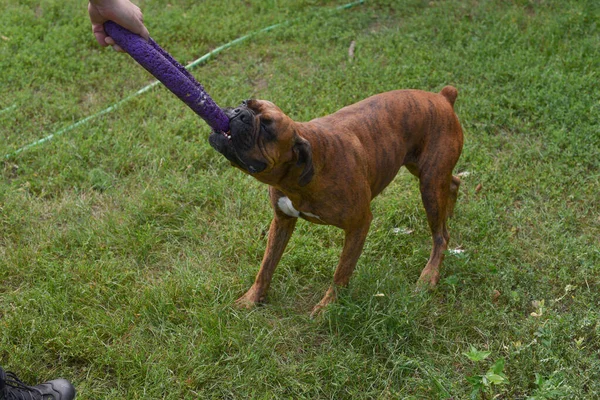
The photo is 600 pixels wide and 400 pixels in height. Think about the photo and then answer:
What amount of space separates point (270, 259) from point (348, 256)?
1.77 ft

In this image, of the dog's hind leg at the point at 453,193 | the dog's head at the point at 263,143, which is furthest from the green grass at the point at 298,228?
the dog's head at the point at 263,143

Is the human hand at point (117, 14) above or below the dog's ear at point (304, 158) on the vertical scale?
above

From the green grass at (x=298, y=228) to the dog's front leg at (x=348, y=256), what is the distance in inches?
5.2

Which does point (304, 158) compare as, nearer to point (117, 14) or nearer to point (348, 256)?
point (348, 256)

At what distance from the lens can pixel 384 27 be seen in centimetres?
739

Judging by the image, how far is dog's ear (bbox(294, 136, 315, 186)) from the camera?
129 inches

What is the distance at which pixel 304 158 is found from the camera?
3.32 metres

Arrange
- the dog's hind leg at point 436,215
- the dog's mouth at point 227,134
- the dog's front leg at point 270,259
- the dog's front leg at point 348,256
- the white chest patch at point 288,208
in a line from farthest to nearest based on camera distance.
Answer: the dog's hind leg at point 436,215 → the dog's front leg at point 270,259 → the dog's front leg at point 348,256 → the white chest patch at point 288,208 → the dog's mouth at point 227,134

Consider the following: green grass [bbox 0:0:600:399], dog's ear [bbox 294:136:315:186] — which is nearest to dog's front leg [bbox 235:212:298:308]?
green grass [bbox 0:0:600:399]

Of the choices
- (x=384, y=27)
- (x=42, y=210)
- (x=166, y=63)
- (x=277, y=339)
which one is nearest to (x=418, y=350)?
(x=277, y=339)

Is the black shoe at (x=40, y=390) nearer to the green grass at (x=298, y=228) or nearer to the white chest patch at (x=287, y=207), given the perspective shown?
the green grass at (x=298, y=228)

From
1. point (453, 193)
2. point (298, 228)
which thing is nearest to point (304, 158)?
point (298, 228)

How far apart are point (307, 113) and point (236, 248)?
182cm

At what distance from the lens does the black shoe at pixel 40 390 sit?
3.34 m
